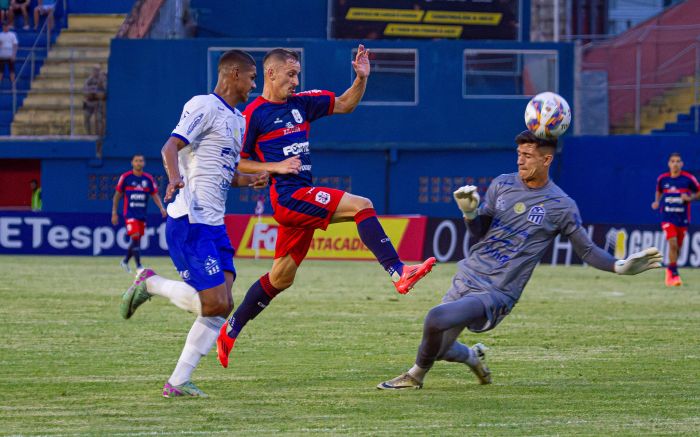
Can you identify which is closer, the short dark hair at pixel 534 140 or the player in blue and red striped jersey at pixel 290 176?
the short dark hair at pixel 534 140

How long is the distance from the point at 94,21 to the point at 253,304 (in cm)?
2841

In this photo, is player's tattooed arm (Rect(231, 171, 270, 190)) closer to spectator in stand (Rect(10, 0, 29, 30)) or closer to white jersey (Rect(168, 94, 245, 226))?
white jersey (Rect(168, 94, 245, 226))

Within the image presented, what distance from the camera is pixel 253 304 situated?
1045 centimetres

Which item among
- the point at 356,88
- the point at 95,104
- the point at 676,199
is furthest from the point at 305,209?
the point at 95,104

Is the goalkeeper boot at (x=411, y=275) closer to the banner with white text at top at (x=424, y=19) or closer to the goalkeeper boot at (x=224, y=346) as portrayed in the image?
the goalkeeper boot at (x=224, y=346)

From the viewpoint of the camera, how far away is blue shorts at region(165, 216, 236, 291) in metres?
8.78

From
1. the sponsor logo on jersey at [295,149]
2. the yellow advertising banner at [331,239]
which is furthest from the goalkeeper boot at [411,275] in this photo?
the yellow advertising banner at [331,239]

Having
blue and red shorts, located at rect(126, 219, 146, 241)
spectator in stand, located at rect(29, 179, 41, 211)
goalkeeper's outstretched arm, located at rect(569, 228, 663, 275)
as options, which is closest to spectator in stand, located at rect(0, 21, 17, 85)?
spectator in stand, located at rect(29, 179, 41, 211)

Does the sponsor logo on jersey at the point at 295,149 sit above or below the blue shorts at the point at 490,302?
above

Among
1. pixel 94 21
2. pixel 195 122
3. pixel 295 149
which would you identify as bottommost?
pixel 295 149

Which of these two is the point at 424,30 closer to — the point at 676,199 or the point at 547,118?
the point at 676,199

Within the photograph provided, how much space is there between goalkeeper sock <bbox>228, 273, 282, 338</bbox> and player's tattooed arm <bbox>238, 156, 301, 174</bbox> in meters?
1.10

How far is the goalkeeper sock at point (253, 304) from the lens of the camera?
10.4 meters

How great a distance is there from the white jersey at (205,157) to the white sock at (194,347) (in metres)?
0.75
